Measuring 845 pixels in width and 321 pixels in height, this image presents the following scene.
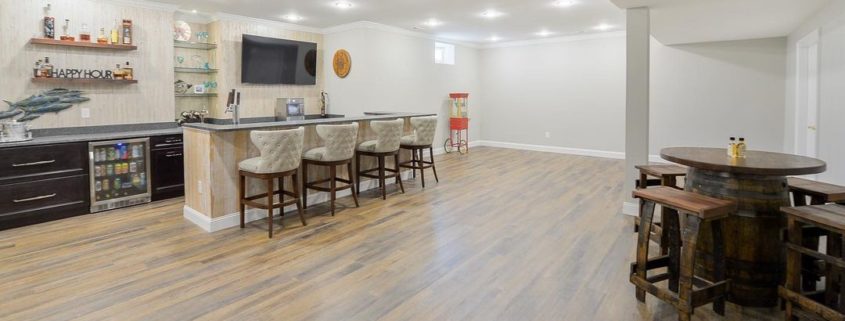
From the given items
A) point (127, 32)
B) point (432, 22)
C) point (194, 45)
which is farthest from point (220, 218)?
point (432, 22)

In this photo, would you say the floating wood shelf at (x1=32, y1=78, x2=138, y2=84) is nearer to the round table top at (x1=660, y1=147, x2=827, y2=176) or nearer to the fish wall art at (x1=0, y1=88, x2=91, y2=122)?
the fish wall art at (x1=0, y1=88, x2=91, y2=122)

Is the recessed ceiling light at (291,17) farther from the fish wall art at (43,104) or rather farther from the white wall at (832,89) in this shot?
the white wall at (832,89)

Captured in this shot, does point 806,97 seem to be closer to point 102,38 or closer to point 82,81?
point 102,38

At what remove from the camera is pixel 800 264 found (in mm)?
2256

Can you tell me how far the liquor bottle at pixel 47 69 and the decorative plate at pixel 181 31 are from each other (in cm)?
164

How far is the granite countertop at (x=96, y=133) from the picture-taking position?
448 cm

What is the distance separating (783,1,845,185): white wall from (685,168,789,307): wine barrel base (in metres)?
2.40

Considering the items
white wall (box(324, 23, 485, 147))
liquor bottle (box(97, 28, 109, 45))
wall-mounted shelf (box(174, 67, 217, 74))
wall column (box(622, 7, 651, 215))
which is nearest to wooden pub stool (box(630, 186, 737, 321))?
wall column (box(622, 7, 651, 215))

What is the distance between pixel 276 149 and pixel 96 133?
2.86 m

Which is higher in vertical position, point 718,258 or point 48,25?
point 48,25

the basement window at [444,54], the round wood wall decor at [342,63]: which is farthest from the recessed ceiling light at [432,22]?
the basement window at [444,54]

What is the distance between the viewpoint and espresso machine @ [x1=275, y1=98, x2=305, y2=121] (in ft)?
23.9

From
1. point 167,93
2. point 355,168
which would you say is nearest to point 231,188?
point 355,168

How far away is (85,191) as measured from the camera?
15.4 ft
